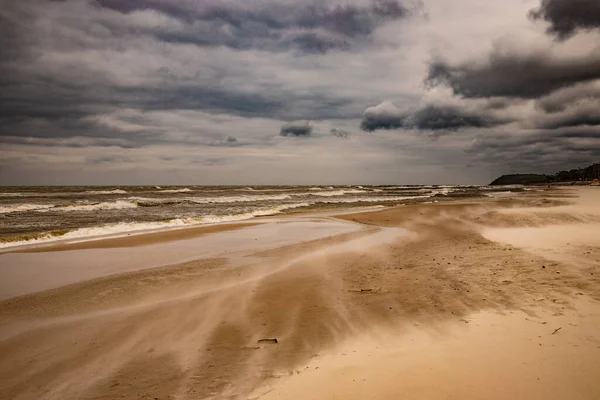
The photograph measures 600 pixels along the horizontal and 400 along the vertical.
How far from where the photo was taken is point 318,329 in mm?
5535

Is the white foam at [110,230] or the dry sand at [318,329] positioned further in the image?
the white foam at [110,230]

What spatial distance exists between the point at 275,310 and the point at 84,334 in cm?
316

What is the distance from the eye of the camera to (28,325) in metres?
5.95

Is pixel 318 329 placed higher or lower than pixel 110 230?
lower

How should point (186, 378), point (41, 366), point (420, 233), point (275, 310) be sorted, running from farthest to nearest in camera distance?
1. point (420, 233)
2. point (275, 310)
3. point (41, 366)
4. point (186, 378)

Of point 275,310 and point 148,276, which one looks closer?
point 275,310

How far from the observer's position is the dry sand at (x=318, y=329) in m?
3.94

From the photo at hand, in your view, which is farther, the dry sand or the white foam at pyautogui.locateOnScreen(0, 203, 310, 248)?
the white foam at pyautogui.locateOnScreen(0, 203, 310, 248)

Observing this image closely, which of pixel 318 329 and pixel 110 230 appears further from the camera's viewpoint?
pixel 110 230

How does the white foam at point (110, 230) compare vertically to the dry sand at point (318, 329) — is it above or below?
above

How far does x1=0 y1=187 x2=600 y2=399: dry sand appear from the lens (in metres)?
3.94

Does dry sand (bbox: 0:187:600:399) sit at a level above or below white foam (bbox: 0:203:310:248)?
below

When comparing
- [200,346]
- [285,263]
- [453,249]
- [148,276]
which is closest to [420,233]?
[453,249]

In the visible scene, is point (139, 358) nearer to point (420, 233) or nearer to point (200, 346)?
point (200, 346)
